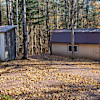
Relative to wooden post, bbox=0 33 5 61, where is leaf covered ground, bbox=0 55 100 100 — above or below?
below

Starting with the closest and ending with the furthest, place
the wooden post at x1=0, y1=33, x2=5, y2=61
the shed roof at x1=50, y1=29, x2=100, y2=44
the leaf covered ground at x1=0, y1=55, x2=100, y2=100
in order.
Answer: the leaf covered ground at x1=0, y1=55, x2=100, y2=100 → the wooden post at x1=0, y1=33, x2=5, y2=61 → the shed roof at x1=50, y1=29, x2=100, y2=44

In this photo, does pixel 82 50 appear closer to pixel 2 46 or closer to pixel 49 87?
pixel 2 46

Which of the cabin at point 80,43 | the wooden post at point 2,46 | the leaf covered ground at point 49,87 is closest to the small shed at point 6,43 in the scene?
the wooden post at point 2,46

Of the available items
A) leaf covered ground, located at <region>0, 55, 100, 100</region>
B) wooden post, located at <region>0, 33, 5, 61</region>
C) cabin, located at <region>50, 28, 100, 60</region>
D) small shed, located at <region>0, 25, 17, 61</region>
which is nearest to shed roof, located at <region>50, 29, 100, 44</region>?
cabin, located at <region>50, 28, 100, 60</region>

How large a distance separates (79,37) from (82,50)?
1.76 m

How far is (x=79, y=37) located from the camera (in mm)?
21156

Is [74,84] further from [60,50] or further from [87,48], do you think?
[60,50]

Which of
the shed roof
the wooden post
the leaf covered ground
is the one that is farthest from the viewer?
the shed roof

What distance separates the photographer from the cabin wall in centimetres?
1982

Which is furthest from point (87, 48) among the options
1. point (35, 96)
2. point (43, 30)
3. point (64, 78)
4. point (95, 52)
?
point (43, 30)

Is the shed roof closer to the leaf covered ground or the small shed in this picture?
the small shed

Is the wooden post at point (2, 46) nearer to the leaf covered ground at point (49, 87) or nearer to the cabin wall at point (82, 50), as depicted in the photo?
the leaf covered ground at point (49, 87)

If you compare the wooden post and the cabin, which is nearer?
the wooden post

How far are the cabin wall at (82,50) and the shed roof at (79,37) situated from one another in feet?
1.66
